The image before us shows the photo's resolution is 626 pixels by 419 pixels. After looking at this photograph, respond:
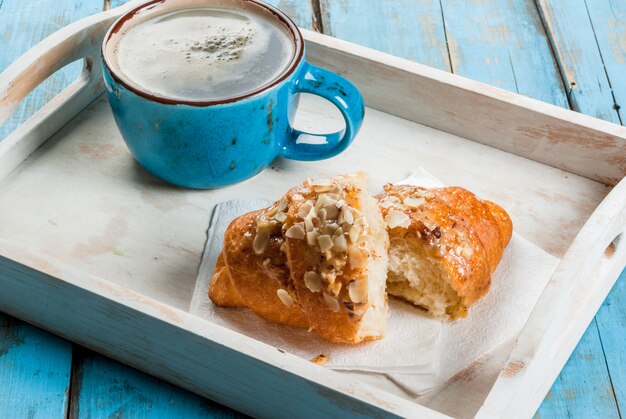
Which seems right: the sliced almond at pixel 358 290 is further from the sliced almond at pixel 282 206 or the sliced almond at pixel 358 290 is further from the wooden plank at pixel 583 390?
the wooden plank at pixel 583 390

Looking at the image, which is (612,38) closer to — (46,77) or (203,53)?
(203,53)

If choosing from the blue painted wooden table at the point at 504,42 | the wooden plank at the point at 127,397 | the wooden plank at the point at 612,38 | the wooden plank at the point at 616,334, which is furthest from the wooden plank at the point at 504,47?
the wooden plank at the point at 127,397

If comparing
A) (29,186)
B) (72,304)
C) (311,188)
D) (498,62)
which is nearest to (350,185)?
(311,188)

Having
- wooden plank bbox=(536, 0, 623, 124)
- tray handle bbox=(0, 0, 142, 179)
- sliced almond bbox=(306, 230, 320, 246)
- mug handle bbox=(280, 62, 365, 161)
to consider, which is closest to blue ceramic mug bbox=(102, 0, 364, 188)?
mug handle bbox=(280, 62, 365, 161)

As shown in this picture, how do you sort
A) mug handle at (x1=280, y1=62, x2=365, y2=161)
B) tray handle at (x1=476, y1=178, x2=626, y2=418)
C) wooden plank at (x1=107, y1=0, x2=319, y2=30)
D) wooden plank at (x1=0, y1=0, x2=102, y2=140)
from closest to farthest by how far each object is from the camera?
tray handle at (x1=476, y1=178, x2=626, y2=418)
mug handle at (x1=280, y1=62, x2=365, y2=161)
wooden plank at (x1=0, y1=0, x2=102, y2=140)
wooden plank at (x1=107, y1=0, x2=319, y2=30)

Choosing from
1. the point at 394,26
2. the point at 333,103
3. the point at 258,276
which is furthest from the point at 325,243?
the point at 394,26

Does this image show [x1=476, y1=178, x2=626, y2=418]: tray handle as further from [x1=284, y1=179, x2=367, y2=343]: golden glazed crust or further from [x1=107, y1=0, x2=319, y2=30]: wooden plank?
[x1=107, y1=0, x2=319, y2=30]: wooden plank
